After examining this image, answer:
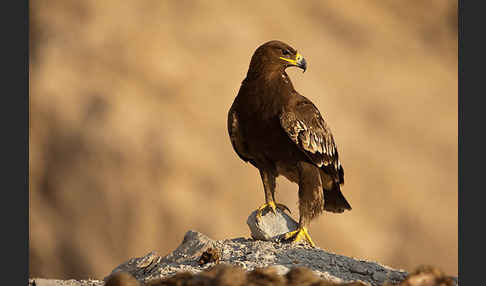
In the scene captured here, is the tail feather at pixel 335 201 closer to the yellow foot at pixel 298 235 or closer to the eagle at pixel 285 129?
the eagle at pixel 285 129

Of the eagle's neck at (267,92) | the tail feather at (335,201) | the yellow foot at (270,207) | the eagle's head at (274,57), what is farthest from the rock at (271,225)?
Result: the eagle's head at (274,57)

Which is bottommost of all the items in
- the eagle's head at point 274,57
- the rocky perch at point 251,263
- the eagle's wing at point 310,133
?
the rocky perch at point 251,263

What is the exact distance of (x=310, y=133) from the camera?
17.2ft

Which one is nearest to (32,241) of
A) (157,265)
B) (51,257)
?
(51,257)

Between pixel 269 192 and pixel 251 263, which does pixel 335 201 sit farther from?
pixel 251 263

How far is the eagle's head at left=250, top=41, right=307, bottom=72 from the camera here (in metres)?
5.31

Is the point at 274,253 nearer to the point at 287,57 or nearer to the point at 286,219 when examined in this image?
the point at 286,219

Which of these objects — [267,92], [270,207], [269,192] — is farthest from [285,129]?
[270,207]

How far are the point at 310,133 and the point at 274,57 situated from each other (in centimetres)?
80

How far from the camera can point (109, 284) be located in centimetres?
354

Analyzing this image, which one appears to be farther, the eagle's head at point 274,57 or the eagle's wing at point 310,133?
the eagle's head at point 274,57

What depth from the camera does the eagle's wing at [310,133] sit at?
5152 mm

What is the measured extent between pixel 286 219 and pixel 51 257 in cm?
653

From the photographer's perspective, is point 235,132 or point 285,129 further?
point 235,132
